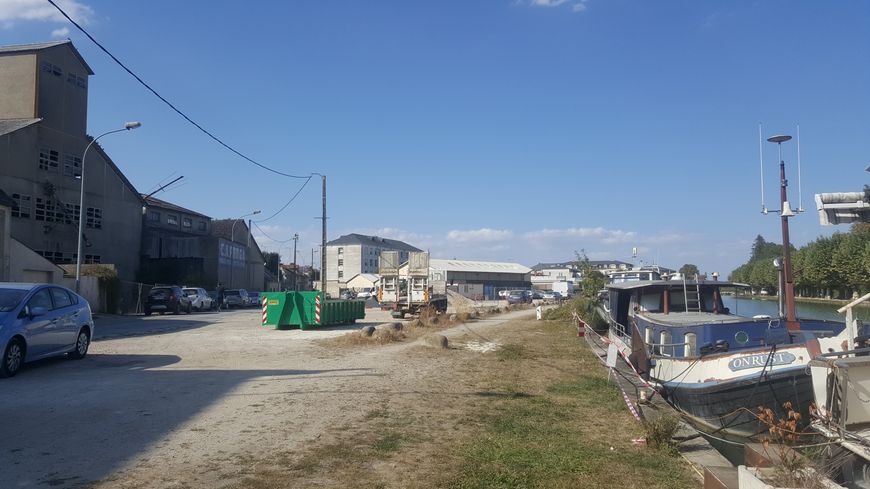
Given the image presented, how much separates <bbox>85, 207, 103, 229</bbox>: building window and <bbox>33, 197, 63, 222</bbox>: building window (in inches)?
132

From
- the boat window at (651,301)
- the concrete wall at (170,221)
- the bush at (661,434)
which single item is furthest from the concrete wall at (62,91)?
the bush at (661,434)

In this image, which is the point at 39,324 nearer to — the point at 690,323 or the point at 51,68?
the point at 690,323

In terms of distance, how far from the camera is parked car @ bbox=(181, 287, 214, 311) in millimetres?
43125

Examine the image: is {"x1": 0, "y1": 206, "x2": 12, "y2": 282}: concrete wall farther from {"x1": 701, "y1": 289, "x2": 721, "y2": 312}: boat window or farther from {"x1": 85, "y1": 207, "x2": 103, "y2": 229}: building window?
{"x1": 701, "y1": 289, "x2": 721, "y2": 312}: boat window

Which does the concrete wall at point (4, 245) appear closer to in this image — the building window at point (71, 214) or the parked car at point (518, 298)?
the building window at point (71, 214)

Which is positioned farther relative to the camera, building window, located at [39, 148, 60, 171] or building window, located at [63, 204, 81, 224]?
building window, located at [63, 204, 81, 224]

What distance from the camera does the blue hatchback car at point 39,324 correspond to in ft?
36.0

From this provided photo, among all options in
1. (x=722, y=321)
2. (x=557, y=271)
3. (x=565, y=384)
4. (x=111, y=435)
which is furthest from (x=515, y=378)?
(x=557, y=271)

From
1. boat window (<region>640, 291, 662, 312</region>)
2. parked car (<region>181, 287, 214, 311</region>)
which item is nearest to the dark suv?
parked car (<region>181, 287, 214, 311</region>)

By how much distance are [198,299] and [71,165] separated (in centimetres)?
1317

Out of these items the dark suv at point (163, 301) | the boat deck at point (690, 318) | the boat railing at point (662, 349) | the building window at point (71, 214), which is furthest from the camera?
the building window at point (71, 214)

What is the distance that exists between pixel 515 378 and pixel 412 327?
41.8 ft

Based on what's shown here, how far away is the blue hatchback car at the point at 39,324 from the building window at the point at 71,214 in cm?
3529

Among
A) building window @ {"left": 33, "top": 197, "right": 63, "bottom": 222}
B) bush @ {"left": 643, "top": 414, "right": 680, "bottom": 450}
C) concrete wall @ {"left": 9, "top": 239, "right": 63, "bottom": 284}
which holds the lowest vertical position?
bush @ {"left": 643, "top": 414, "right": 680, "bottom": 450}
